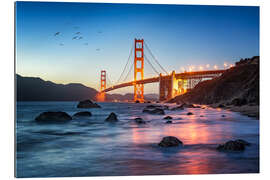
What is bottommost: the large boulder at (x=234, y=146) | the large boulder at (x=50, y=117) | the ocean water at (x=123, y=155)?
the ocean water at (x=123, y=155)

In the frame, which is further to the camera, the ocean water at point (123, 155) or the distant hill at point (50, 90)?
the distant hill at point (50, 90)

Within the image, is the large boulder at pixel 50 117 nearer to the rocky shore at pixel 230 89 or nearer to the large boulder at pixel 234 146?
the large boulder at pixel 234 146

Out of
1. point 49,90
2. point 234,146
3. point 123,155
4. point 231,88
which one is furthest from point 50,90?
point 231,88

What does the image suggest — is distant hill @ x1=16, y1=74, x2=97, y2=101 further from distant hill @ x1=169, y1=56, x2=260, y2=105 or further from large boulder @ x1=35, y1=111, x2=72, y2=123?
distant hill @ x1=169, y1=56, x2=260, y2=105

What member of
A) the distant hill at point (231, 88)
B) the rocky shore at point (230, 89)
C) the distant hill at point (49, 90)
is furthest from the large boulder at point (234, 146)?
the distant hill at point (231, 88)

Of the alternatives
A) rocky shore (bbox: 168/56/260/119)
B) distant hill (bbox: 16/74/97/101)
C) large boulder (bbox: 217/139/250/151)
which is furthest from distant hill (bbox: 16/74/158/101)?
rocky shore (bbox: 168/56/260/119)

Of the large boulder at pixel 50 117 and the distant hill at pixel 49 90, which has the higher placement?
the distant hill at pixel 49 90

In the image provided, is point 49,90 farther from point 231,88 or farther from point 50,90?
point 231,88

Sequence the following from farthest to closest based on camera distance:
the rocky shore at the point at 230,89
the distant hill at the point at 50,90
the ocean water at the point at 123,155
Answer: the rocky shore at the point at 230,89 < the distant hill at the point at 50,90 < the ocean water at the point at 123,155
